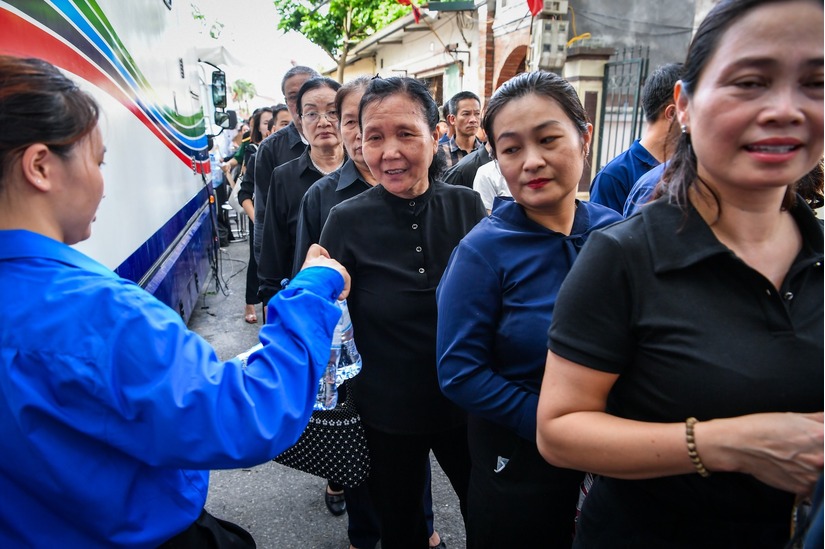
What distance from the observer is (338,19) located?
17594mm

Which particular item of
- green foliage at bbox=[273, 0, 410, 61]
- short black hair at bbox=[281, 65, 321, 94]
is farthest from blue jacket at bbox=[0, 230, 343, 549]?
green foliage at bbox=[273, 0, 410, 61]

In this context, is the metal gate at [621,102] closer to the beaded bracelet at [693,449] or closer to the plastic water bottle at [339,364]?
the plastic water bottle at [339,364]

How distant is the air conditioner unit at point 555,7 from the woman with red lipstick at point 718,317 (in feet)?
25.1

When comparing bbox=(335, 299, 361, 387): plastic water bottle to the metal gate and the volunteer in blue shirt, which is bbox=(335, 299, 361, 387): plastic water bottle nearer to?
the volunteer in blue shirt

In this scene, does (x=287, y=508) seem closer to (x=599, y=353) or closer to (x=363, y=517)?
(x=363, y=517)

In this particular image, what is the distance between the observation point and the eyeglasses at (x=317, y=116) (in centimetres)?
309

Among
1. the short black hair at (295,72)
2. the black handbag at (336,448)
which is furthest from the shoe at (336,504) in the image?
the short black hair at (295,72)

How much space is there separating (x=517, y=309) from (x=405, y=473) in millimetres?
849

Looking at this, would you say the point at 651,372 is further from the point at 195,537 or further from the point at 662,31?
the point at 662,31

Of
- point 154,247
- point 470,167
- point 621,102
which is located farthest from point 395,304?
point 621,102

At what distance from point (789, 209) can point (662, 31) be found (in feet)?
24.7

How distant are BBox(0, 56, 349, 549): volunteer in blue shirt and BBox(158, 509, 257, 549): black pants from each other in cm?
9

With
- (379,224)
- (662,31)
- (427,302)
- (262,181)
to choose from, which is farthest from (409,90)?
(662,31)

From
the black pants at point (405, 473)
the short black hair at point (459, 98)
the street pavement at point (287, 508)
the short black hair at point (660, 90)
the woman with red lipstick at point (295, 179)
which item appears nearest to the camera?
the black pants at point (405, 473)
